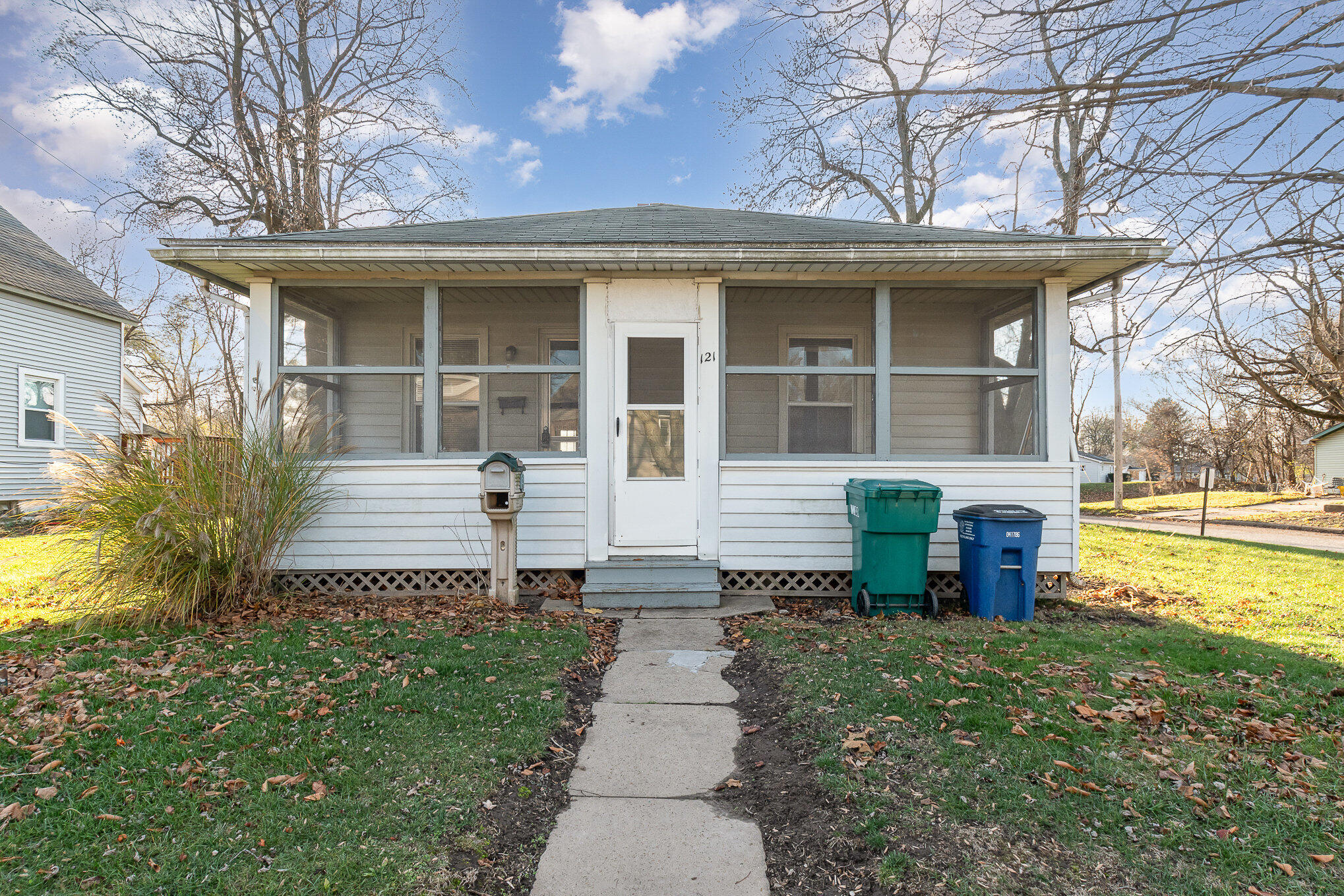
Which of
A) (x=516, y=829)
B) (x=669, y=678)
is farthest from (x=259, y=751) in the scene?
(x=669, y=678)

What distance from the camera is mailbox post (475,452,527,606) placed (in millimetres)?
5270

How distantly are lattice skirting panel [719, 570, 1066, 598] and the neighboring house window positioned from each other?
1465 cm

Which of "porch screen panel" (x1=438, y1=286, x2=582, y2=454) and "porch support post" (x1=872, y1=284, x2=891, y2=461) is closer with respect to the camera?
"porch support post" (x1=872, y1=284, x2=891, y2=461)

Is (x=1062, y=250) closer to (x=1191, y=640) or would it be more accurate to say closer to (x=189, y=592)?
(x=1191, y=640)

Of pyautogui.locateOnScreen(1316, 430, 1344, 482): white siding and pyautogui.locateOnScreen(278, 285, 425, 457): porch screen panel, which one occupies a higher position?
pyautogui.locateOnScreen(278, 285, 425, 457): porch screen panel

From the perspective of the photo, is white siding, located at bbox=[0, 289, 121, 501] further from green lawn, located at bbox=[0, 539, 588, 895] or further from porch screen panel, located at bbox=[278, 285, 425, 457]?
green lawn, located at bbox=[0, 539, 588, 895]

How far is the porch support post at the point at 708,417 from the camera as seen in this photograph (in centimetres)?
581

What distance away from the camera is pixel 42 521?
4703 mm

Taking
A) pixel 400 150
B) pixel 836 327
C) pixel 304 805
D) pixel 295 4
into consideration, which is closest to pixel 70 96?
pixel 295 4

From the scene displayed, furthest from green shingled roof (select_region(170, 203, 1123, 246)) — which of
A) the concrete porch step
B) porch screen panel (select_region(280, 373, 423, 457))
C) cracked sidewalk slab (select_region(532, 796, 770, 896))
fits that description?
cracked sidewalk slab (select_region(532, 796, 770, 896))

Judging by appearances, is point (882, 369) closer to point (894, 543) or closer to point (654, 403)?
point (894, 543)

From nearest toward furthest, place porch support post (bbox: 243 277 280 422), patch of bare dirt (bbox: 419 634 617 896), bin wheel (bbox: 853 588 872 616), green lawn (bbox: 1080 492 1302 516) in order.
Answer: patch of bare dirt (bbox: 419 634 617 896) < bin wheel (bbox: 853 588 872 616) < porch support post (bbox: 243 277 280 422) < green lawn (bbox: 1080 492 1302 516)

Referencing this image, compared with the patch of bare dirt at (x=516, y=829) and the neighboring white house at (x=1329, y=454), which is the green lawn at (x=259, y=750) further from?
the neighboring white house at (x=1329, y=454)

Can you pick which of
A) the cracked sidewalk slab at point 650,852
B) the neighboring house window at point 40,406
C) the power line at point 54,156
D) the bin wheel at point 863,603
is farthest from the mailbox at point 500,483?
the power line at point 54,156
